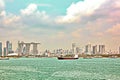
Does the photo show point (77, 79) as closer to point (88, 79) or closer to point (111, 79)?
point (88, 79)

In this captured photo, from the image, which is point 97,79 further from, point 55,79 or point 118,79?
point 55,79

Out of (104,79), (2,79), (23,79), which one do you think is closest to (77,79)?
(104,79)

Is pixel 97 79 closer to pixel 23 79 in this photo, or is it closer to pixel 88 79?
pixel 88 79

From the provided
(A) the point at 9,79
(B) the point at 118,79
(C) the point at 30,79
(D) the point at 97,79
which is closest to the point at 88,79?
(D) the point at 97,79

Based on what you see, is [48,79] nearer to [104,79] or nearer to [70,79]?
[70,79]

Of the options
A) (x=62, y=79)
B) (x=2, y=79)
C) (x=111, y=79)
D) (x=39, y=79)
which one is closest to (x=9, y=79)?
(x=2, y=79)

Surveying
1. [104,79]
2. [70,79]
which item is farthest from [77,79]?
[104,79]
